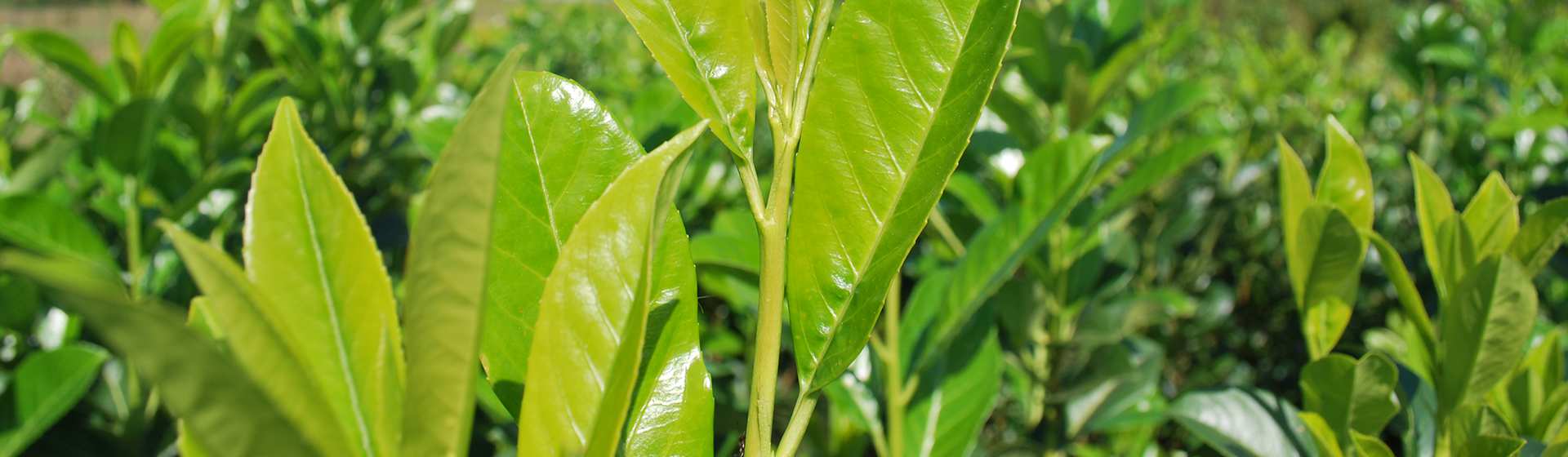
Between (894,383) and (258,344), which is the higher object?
(258,344)

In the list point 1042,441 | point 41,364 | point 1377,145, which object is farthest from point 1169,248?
point 41,364

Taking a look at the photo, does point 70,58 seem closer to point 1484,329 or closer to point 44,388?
point 44,388

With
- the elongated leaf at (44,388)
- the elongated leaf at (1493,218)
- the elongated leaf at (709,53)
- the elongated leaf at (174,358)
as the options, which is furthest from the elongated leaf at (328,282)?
the elongated leaf at (44,388)

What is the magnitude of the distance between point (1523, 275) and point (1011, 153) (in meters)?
1.13

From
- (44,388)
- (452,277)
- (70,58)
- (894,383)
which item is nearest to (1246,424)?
(894,383)

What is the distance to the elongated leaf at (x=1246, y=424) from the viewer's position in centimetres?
107

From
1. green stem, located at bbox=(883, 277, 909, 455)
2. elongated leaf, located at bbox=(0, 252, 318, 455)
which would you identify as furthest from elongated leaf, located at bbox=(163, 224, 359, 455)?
green stem, located at bbox=(883, 277, 909, 455)

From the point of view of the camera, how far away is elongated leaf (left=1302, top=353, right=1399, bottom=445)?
898mm

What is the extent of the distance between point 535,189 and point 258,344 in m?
0.27

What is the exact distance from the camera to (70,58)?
1.88m

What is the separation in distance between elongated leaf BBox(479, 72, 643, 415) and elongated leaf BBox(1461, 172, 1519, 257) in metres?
0.76

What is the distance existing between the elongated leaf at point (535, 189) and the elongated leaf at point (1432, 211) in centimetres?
77

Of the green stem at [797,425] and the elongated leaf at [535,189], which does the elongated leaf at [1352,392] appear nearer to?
the green stem at [797,425]

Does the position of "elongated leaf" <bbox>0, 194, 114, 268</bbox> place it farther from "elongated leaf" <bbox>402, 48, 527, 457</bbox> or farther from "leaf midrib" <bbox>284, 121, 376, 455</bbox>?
"elongated leaf" <bbox>402, 48, 527, 457</bbox>
